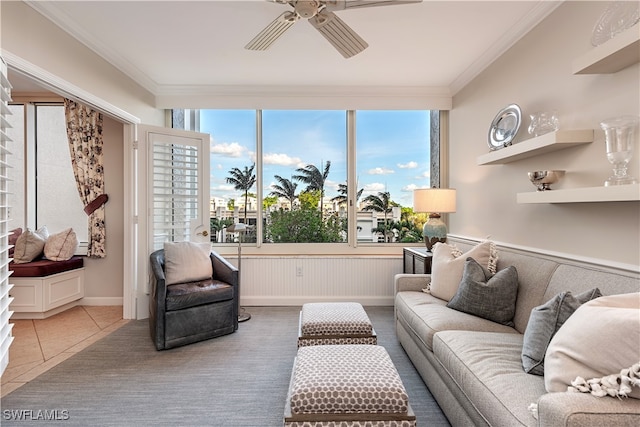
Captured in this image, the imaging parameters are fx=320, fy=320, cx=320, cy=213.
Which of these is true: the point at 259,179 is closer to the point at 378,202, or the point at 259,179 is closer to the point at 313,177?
the point at 313,177

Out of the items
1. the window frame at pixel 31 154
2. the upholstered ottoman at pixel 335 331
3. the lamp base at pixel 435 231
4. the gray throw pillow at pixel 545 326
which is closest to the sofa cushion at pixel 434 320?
the upholstered ottoman at pixel 335 331

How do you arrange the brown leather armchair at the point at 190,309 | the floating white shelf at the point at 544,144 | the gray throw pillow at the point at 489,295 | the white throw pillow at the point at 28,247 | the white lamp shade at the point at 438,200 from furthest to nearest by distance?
1. the white throw pillow at the point at 28,247
2. the white lamp shade at the point at 438,200
3. the brown leather armchair at the point at 190,309
4. the gray throw pillow at the point at 489,295
5. the floating white shelf at the point at 544,144

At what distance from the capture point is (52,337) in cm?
307

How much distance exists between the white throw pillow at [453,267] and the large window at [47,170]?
4.32 metres

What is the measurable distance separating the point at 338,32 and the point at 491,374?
219 cm

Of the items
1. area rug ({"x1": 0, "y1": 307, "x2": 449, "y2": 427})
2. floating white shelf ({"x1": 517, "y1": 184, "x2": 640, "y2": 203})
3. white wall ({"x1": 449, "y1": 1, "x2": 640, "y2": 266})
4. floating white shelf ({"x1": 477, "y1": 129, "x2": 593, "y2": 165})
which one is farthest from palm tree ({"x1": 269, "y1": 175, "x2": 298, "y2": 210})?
floating white shelf ({"x1": 517, "y1": 184, "x2": 640, "y2": 203})

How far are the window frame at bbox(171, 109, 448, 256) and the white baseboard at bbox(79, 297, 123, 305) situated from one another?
4.44 ft

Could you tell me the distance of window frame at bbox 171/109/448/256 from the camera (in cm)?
421

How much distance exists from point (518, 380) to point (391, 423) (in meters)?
0.58

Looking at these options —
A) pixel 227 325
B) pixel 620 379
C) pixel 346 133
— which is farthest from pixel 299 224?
pixel 620 379

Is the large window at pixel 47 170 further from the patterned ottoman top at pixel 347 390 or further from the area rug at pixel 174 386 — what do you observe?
the patterned ottoman top at pixel 347 390

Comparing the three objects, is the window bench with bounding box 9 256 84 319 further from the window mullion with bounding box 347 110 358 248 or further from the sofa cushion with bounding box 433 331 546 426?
the sofa cushion with bounding box 433 331 546 426

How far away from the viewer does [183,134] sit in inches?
146

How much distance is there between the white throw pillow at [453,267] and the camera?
2548 mm
